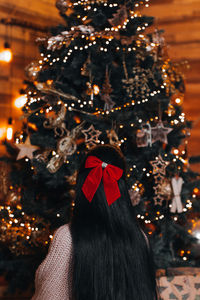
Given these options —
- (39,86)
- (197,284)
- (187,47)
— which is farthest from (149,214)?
(187,47)

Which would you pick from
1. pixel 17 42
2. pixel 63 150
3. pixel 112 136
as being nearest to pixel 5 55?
pixel 17 42

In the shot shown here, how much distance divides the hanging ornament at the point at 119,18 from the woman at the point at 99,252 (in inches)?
75.8

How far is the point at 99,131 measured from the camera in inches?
132

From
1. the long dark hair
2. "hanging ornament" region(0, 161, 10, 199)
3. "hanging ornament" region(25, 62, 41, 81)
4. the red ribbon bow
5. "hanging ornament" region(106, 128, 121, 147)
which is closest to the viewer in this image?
the long dark hair

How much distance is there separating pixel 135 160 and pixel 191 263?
997 mm

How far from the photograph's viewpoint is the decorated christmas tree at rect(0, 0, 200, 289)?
3424 millimetres

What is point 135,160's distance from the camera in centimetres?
344

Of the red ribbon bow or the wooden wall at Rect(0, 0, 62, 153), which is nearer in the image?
the red ribbon bow

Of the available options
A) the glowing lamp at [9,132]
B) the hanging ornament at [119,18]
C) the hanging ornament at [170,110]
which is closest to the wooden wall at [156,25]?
the glowing lamp at [9,132]

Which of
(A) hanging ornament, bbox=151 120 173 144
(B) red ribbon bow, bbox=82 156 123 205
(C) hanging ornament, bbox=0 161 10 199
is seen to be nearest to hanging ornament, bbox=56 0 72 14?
(A) hanging ornament, bbox=151 120 173 144

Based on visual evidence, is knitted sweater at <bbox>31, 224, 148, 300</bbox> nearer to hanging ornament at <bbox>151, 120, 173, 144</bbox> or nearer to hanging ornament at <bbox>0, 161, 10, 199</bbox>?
hanging ornament at <bbox>151, 120, 173, 144</bbox>

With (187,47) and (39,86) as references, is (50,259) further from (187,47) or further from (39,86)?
(187,47)

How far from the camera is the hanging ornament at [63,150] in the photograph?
3328 millimetres

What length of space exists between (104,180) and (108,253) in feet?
1.01
